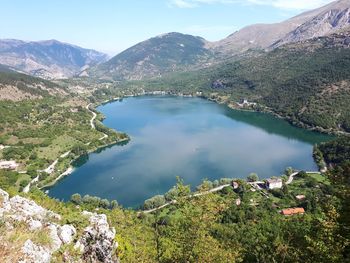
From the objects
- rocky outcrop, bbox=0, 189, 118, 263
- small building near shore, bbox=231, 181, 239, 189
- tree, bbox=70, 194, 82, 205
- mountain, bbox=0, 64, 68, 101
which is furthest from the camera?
mountain, bbox=0, 64, 68, 101

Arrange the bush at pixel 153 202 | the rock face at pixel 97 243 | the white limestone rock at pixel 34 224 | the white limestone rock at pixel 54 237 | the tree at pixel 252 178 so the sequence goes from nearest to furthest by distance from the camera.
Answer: the white limestone rock at pixel 54 237 → the white limestone rock at pixel 34 224 → the rock face at pixel 97 243 → the bush at pixel 153 202 → the tree at pixel 252 178

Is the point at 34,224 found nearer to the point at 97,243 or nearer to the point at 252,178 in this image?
the point at 97,243

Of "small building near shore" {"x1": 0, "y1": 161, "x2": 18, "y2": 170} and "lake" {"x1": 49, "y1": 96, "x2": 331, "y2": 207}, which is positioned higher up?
"small building near shore" {"x1": 0, "y1": 161, "x2": 18, "y2": 170}

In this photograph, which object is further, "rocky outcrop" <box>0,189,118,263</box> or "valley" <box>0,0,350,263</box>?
"valley" <box>0,0,350,263</box>

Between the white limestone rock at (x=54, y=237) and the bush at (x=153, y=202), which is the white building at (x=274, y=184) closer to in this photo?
the bush at (x=153, y=202)

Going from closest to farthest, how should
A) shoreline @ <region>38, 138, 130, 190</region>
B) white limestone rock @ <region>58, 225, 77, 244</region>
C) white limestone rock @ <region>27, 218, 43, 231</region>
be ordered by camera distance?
1. white limestone rock @ <region>27, 218, 43, 231</region>
2. white limestone rock @ <region>58, 225, 77, 244</region>
3. shoreline @ <region>38, 138, 130, 190</region>

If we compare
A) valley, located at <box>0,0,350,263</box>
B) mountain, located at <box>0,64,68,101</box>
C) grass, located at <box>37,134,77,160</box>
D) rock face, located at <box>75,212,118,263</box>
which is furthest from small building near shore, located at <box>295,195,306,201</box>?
mountain, located at <box>0,64,68,101</box>

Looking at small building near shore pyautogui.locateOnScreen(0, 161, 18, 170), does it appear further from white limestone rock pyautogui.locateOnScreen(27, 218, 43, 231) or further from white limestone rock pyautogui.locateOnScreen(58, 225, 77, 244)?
white limestone rock pyautogui.locateOnScreen(27, 218, 43, 231)

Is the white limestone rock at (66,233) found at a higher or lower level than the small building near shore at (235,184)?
higher

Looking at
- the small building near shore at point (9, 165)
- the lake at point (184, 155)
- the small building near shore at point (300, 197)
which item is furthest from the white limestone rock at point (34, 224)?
the small building near shore at point (9, 165)
